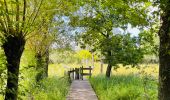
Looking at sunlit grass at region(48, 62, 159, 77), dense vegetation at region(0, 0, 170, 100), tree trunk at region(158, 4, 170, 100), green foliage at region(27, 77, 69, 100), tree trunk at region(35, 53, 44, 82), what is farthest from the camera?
tree trunk at region(35, 53, 44, 82)

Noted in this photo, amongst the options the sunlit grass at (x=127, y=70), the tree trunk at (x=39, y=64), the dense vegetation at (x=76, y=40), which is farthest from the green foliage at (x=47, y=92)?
the sunlit grass at (x=127, y=70)

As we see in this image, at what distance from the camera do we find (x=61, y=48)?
23.0 m

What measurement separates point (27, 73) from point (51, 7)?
6139 millimetres

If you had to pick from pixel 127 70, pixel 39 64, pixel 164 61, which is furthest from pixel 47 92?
pixel 127 70

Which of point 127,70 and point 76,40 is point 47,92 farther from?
point 127,70

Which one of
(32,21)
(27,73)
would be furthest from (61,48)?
(32,21)

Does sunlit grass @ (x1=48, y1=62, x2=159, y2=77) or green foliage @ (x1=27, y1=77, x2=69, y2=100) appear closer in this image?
sunlit grass @ (x1=48, y1=62, x2=159, y2=77)

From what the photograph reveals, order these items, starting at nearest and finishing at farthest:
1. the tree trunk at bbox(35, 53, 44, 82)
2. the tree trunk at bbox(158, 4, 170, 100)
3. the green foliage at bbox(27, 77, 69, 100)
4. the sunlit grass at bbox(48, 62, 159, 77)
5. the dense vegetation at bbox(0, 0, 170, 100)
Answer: the tree trunk at bbox(158, 4, 170, 100), the dense vegetation at bbox(0, 0, 170, 100), the sunlit grass at bbox(48, 62, 159, 77), the green foliage at bbox(27, 77, 69, 100), the tree trunk at bbox(35, 53, 44, 82)

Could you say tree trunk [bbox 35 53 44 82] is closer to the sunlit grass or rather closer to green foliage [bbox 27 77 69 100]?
green foliage [bbox 27 77 69 100]

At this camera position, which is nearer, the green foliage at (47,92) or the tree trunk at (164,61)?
the tree trunk at (164,61)

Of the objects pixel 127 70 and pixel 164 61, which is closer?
pixel 164 61

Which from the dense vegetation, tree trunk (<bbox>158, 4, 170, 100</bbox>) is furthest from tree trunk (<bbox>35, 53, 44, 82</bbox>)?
tree trunk (<bbox>158, 4, 170, 100</bbox>)

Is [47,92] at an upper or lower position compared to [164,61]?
lower

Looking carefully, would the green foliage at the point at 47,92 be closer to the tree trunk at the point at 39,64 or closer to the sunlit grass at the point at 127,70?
the tree trunk at the point at 39,64
